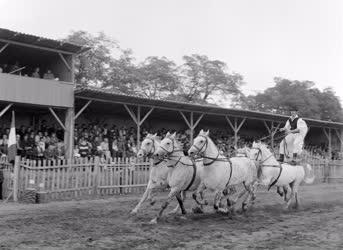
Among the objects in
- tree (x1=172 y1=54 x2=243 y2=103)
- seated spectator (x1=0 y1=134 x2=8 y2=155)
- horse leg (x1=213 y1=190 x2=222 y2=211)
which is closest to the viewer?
horse leg (x1=213 y1=190 x2=222 y2=211)

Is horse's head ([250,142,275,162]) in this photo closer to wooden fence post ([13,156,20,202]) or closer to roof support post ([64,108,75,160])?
wooden fence post ([13,156,20,202])

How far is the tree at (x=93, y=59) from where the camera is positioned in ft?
126

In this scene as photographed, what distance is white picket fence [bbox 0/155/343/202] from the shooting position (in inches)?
543

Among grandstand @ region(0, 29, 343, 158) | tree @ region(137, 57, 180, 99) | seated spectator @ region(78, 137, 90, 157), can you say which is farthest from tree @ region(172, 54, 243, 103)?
seated spectator @ region(78, 137, 90, 157)

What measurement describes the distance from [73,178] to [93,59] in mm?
26823

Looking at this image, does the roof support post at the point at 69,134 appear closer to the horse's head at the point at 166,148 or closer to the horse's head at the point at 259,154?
the horse's head at the point at 259,154

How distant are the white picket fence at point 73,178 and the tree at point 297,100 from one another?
41.5 m

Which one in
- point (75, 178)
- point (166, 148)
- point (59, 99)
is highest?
point (59, 99)

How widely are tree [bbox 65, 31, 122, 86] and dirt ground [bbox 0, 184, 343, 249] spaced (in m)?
26.5

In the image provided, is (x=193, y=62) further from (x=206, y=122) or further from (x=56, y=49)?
(x=56, y=49)

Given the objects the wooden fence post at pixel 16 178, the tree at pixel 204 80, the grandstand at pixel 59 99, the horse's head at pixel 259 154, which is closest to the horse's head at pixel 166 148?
the horse's head at pixel 259 154

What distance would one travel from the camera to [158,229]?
888 cm

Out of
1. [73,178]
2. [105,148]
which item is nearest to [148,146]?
[73,178]

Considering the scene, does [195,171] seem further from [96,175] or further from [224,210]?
[96,175]
